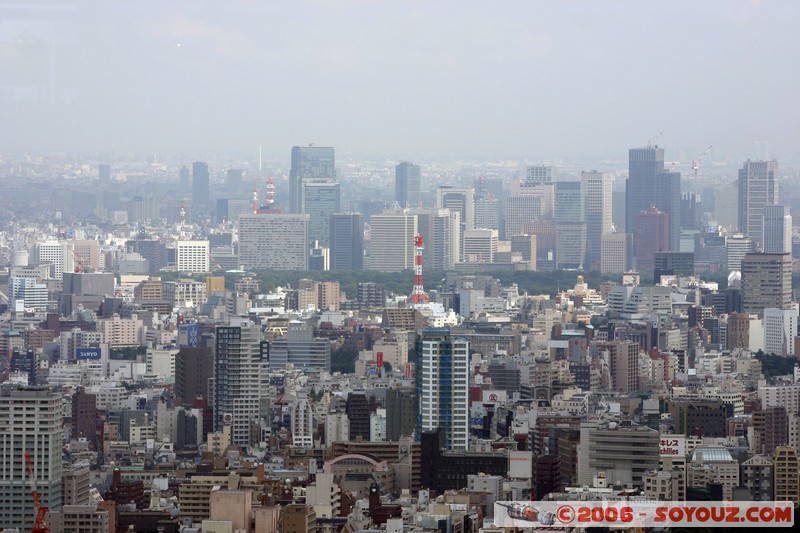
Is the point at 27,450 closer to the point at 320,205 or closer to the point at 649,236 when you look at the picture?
the point at 320,205

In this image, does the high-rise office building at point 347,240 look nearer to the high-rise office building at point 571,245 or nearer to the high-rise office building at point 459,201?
the high-rise office building at point 459,201

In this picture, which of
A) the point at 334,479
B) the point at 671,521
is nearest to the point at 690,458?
the point at 334,479

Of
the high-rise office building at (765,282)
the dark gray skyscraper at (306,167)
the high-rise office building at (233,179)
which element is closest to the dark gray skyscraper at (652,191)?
the high-rise office building at (765,282)

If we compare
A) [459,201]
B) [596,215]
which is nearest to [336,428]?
[459,201]

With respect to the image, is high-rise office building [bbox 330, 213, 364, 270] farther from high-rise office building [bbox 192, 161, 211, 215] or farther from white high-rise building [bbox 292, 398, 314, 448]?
white high-rise building [bbox 292, 398, 314, 448]

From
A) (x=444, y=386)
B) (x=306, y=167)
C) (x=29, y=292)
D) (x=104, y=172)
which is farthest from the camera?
(x=306, y=167)

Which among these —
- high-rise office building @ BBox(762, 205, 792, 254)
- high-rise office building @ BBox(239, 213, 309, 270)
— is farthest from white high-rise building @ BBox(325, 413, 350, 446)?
high-rise office building @ BBox(239, 213, 309, 270)

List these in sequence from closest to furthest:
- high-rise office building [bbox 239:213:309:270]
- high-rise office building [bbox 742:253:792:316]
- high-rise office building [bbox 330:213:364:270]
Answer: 1. high-rise office building [bbox 742:253:792:316]
2. high-rise office building [bbox 330:213:364:270]
3. high-rise office building [bbox 239:213:309:270]
